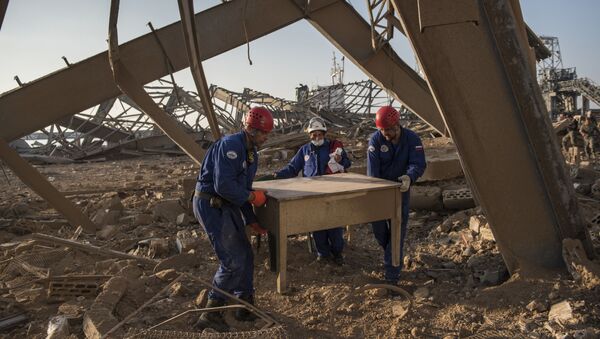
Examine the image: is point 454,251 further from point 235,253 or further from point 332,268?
point 235,253

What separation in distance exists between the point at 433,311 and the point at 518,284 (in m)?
Result: 0.73

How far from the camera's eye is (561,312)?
3215 millimetres

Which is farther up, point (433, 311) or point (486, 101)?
point (486, 101)

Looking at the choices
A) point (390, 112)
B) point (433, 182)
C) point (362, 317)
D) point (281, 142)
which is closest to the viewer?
point (362, 317)

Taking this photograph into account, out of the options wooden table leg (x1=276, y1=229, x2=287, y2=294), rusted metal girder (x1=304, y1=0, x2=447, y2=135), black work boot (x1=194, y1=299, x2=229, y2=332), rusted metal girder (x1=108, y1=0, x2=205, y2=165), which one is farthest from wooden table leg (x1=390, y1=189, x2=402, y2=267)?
rusted metal girder (x1=304, y1=0, x2=447, y2=135)

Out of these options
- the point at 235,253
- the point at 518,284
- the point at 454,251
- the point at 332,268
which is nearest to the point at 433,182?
the point at 454,251

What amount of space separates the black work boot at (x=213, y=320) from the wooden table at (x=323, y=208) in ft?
1.80

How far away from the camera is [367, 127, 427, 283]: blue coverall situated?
4477 mm

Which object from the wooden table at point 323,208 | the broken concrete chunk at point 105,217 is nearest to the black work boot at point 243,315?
the wooden table at point 323,208

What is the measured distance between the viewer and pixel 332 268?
17.2ft

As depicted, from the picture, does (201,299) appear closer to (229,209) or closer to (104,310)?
(104,310)

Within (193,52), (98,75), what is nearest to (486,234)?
(193,52)

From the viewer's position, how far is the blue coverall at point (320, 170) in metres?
5.45

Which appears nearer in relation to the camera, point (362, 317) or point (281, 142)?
point (362, 317)
